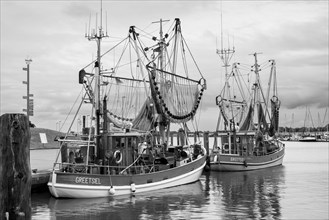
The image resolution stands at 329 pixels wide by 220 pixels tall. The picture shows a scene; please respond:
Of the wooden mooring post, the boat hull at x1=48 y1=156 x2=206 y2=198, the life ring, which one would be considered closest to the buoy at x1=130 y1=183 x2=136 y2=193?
the boat hull at x1=48 y1=156 x2=206 y2=198

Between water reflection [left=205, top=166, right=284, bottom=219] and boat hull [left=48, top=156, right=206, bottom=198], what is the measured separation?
3860mm

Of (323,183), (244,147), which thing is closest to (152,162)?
(323,183)

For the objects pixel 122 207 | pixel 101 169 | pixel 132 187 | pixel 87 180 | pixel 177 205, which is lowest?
pixel 177 205

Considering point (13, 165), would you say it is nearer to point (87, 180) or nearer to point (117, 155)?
point (87, 180)

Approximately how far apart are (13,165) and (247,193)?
25034mm

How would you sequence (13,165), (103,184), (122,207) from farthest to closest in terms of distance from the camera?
1. (103,184)
2. (122,207)
3. (13,165)

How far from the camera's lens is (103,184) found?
86.5 feet

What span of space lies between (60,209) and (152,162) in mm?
9338

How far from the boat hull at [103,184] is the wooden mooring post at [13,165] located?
1687 cm

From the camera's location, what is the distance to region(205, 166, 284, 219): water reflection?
75.3 feet

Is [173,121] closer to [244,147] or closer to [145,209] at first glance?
[145,209]

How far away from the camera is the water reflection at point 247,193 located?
22948 mm

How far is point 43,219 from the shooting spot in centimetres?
2088

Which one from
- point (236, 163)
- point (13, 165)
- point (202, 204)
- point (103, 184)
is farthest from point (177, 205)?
point (236, 163)
